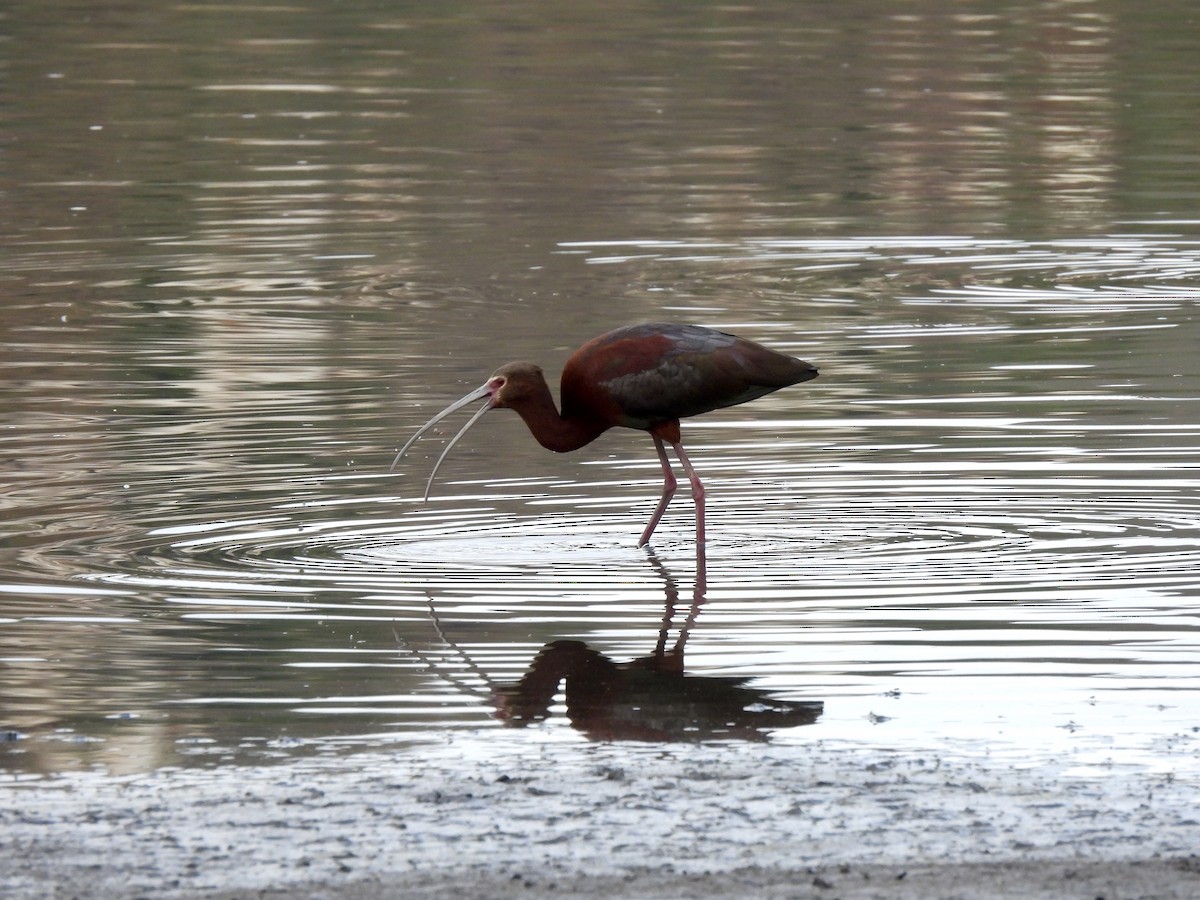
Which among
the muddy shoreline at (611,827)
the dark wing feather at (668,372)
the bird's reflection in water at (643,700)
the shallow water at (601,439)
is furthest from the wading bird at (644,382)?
the muddy shoreline at (611,827)

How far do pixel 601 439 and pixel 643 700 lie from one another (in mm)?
6373

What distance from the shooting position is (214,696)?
870 centimetres

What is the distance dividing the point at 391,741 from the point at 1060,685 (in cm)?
239

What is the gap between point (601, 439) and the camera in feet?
48.8

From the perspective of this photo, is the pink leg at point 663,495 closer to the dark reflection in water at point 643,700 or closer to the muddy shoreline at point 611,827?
the dark reflection in water at point 643,700

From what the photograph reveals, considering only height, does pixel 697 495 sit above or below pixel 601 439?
above

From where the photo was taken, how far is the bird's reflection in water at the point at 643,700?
8.12m

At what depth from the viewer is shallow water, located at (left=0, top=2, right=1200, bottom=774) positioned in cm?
876

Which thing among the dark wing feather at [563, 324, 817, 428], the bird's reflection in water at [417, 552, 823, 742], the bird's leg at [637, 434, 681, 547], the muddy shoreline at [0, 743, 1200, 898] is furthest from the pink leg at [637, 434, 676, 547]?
the muddy shoreline at [0, 743, 1200, 898]

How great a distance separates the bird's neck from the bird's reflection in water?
2492 mm

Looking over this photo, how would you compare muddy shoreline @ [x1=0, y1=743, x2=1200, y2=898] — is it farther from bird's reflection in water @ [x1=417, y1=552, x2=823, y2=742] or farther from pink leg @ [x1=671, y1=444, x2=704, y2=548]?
pink leg @ [x1=671, y1=444, x2=704, y2=548]

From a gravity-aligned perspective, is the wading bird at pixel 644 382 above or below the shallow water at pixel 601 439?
above

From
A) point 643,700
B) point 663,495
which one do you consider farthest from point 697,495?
point 643,700

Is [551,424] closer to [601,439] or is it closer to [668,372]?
[668,372]
